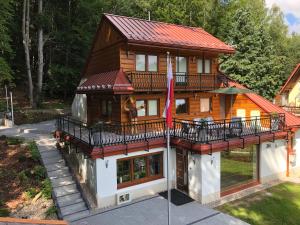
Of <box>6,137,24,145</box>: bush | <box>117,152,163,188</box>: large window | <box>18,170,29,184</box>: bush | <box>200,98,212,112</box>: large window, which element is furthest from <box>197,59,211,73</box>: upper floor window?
<box>6,137,24,145</box>: bush

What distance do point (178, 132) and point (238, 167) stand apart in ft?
15.6

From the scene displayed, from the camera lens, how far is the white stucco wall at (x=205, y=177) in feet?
44.1

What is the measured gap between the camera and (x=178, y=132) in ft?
49.8

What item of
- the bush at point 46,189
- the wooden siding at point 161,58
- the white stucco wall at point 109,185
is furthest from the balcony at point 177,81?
the bush at point 46,189

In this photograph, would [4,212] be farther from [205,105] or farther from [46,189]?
[205,105]

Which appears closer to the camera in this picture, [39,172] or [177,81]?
[39,172]

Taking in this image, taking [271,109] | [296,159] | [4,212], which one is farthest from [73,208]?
[296,159]

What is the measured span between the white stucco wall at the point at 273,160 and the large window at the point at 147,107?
687 cm

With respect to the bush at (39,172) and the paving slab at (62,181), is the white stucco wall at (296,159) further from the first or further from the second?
the bush at (39,172)

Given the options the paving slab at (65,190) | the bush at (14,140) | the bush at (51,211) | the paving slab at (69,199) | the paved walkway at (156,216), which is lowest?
the paved walkway at (156,216)

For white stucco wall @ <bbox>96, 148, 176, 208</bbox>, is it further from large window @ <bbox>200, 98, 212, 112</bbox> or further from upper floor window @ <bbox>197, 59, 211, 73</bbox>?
upper floor window @ <bbox>197, 59, 211, 73</bbox>

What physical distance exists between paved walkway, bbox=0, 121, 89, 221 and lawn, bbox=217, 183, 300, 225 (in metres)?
6.90

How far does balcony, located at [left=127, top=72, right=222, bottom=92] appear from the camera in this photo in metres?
15.7

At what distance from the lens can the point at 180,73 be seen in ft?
59.0
